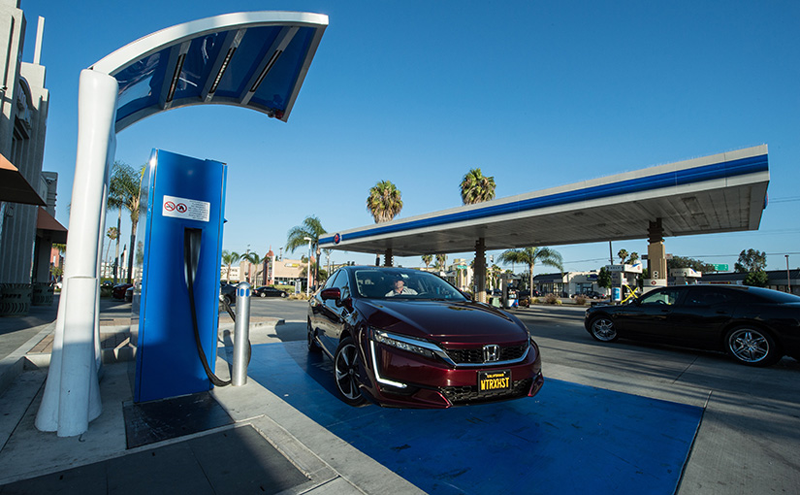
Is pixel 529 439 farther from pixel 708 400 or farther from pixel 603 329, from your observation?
pixel 603 329

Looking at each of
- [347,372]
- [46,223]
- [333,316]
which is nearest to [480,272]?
[333,316]

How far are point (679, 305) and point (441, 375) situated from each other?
6.50 meters

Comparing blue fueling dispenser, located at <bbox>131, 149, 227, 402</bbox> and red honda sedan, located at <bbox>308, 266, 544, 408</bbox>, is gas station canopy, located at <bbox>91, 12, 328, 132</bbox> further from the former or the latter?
red honda sedan, located at <bbox>308, 266, 544, 408</bbox>

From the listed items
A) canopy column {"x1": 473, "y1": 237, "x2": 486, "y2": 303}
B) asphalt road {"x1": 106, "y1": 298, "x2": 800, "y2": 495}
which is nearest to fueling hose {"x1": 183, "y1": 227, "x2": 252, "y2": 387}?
asphalt road {"x1": 106, "y1": 298, "x2": 800, "y2": 495}

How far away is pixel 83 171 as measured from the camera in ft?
10.2

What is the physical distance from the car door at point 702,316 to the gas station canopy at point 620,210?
4916mm

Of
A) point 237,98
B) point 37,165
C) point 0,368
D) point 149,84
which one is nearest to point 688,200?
point 237,98

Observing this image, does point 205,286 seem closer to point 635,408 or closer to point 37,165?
point 635,408

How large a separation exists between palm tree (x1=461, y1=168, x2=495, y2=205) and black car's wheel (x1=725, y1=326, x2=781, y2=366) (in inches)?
1024

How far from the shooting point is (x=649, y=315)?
24.7 ft

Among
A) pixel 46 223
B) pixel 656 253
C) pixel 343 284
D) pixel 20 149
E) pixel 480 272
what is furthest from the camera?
pixel 480 272

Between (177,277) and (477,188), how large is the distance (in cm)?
3010

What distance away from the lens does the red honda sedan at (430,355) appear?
9.53ft

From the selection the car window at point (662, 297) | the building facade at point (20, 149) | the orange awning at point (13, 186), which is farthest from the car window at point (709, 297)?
the building facade at point (20, 149)
